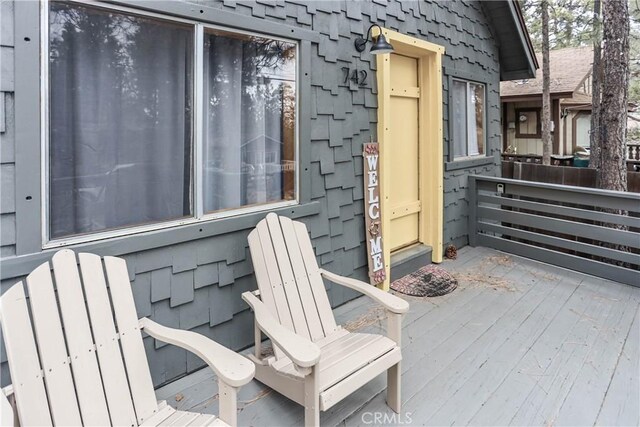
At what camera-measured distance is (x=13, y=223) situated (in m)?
1.78

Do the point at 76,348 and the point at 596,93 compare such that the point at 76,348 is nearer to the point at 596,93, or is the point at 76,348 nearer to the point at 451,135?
the point at 451,135

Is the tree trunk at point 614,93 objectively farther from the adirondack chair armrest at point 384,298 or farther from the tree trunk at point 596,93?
the adirondack chair armrest at point 384,298

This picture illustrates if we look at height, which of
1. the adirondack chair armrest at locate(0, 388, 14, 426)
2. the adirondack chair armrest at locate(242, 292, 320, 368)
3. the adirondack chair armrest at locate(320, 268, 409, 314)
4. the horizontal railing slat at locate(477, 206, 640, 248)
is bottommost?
the adirondack chair armrest at locate(0, 388, 14, 426)

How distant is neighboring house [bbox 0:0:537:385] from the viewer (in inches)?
72.0

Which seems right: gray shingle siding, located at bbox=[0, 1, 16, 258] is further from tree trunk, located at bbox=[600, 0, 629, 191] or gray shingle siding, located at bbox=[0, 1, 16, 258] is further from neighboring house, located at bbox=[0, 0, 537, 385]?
tree trunk, located at bbox=[600, 0, 629, 191]

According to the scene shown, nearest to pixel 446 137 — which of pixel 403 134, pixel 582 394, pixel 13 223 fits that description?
pixel 403 134

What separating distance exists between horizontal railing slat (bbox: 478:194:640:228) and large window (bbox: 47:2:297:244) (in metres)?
3.07

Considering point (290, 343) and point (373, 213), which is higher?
point (373, 213)

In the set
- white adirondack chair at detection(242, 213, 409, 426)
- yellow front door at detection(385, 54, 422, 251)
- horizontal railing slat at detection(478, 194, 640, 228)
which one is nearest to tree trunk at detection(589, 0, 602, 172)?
horizontal railing slat at detection(478, 194, 640, 228)

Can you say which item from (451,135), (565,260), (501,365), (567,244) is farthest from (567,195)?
(501,365)

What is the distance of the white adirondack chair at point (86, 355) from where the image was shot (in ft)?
4.63

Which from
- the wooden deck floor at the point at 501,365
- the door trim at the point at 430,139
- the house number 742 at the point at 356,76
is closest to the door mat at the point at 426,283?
the wooden deck floor at the point at 501,365

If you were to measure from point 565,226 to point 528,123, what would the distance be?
34.4 feet

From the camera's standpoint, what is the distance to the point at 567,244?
4309mm
